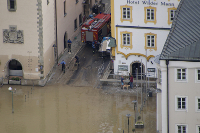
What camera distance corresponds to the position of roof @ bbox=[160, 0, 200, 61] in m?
61.5

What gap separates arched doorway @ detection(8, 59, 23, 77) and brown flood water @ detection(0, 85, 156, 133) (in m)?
2.86

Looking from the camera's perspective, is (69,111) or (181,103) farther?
(69,111)

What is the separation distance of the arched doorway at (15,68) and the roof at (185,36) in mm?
27279

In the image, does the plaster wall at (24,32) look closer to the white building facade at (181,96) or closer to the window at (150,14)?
the window at (150,14)

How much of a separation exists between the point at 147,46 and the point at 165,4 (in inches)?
240

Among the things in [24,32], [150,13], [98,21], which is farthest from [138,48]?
[98,21]

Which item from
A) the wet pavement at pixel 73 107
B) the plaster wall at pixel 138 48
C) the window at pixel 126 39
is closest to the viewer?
the wet pavement at pixel 73 107

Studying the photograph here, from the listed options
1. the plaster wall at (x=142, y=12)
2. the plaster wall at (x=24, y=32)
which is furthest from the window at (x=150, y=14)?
the plaster wall at (x=24, y=32)

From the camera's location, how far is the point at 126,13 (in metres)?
80.8

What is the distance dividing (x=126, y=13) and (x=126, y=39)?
3.46 meters

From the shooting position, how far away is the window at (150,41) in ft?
265

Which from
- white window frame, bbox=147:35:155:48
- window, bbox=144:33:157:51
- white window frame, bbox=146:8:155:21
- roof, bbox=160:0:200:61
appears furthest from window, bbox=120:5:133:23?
roof, bbox=160:0:200:61

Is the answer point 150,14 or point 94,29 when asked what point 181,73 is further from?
point 94,29

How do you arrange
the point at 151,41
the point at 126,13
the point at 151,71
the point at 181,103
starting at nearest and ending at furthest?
the point at 181,103 → the point at 126,13 → the point at 151,41 → the point at 151,71
